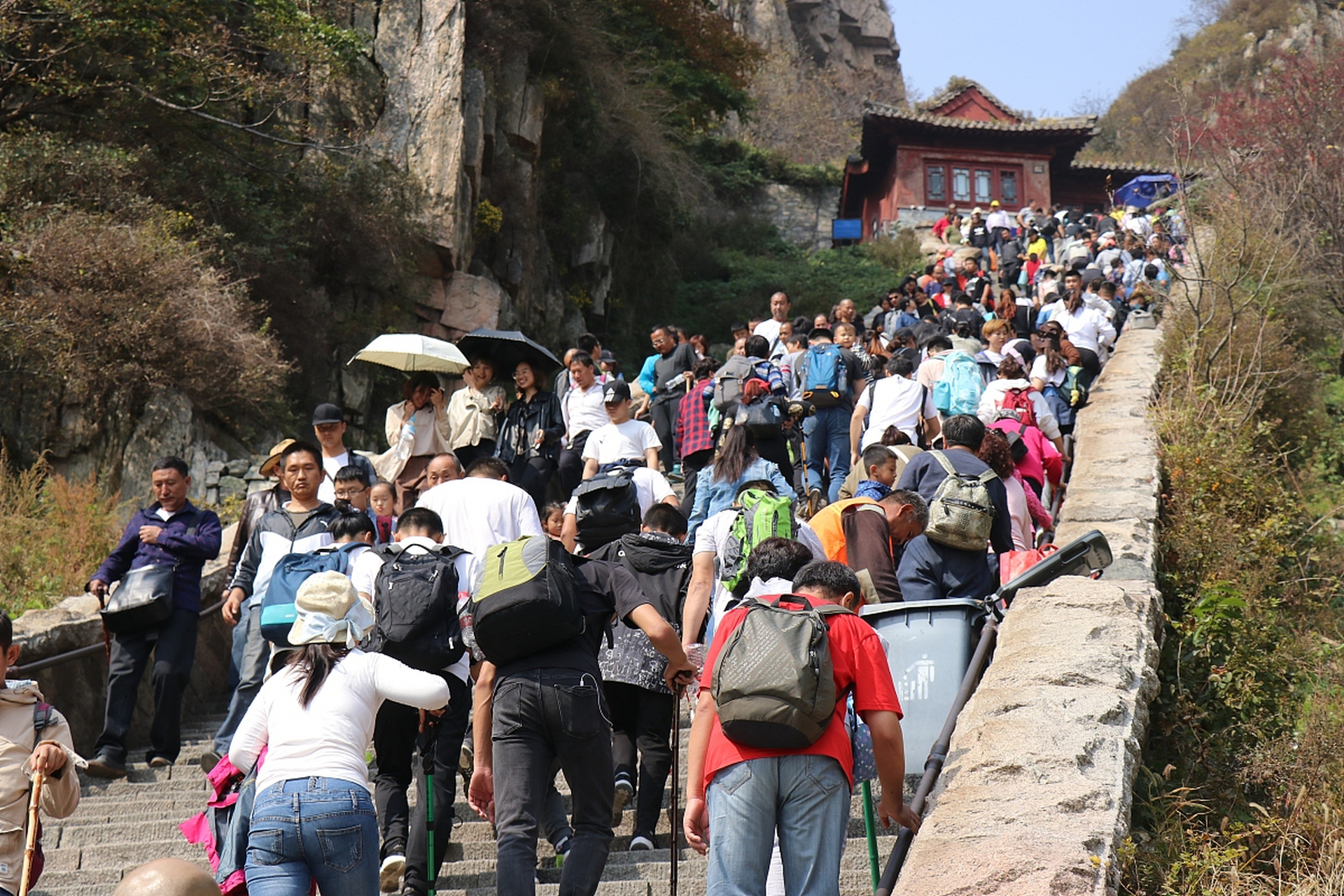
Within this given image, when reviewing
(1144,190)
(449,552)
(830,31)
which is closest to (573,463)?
(449,552)

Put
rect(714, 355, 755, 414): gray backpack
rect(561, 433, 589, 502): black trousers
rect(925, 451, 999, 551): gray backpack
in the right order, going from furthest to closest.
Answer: rect(561, 433, 589, 502): black trousers → rect(714, 355, 755, 414): gray backpack → rect(925, 451, 999, 551): gray backpack

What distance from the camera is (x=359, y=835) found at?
4.14m

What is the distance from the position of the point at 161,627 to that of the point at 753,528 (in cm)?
376

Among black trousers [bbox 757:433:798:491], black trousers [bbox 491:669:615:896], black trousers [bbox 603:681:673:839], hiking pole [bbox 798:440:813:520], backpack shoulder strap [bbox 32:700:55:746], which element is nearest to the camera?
backpack shoulder strap [bbox 32:700:55:746]

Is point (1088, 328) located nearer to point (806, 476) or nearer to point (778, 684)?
point (806, 476)

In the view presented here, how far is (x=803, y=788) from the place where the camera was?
13.3ft

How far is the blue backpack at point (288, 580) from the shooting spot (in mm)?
5059

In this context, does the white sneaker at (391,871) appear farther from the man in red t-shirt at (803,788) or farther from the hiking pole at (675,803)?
the man in red t-shirt at (803,788)

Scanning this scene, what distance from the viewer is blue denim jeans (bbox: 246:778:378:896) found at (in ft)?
13.3

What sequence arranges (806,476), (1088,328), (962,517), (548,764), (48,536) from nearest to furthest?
(548,764) < (962,517) < (48,536) < (806,476) < (1088,328)

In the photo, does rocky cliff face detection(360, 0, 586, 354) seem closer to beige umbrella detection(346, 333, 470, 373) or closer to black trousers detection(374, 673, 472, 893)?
beige umbrella detection(346, 333, 470, 373)

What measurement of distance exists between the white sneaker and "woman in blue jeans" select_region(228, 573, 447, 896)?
106cm

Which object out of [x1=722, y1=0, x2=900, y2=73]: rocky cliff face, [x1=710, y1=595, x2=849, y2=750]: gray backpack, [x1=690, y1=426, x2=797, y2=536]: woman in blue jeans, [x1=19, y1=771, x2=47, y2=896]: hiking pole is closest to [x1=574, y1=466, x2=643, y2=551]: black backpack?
[x1=690, y1=426, x2=797, y2=536]: woman in blue jeans

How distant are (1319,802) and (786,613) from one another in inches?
147
